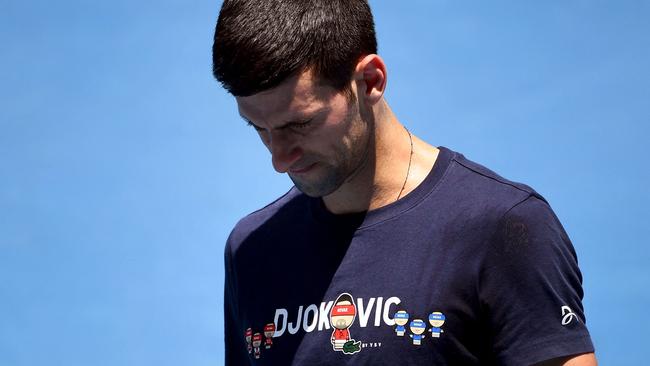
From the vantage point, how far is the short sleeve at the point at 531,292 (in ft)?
7.19

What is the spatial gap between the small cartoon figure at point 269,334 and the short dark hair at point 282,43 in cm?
64

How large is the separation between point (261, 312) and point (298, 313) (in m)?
0.14

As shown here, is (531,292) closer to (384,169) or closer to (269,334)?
(384,169)

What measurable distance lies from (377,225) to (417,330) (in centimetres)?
30

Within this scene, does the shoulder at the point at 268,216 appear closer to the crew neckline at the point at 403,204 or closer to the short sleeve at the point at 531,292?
the crew neckline at the point at 403,204

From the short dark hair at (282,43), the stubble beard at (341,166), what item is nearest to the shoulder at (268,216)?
the stubble beard at (341,166)

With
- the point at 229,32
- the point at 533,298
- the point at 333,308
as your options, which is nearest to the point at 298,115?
the point at 229,32

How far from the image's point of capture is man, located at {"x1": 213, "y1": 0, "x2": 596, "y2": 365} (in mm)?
2238

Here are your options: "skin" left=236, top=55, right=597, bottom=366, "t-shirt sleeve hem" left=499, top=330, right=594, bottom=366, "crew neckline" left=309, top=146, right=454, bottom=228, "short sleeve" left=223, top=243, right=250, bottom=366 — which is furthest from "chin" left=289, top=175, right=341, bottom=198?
"t-shirt sleeve hem" left=499, top=330, right=594, bottom=366

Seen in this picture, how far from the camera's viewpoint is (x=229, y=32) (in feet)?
7.50

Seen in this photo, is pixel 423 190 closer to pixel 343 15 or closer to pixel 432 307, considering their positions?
pixel 432 307

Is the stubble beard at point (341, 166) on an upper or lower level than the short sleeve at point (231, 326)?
upper

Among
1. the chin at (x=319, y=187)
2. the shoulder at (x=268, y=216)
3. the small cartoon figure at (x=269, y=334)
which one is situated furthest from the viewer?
the shoulder at (x=268, y=216)

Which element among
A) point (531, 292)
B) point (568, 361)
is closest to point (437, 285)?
point (531, 292)
